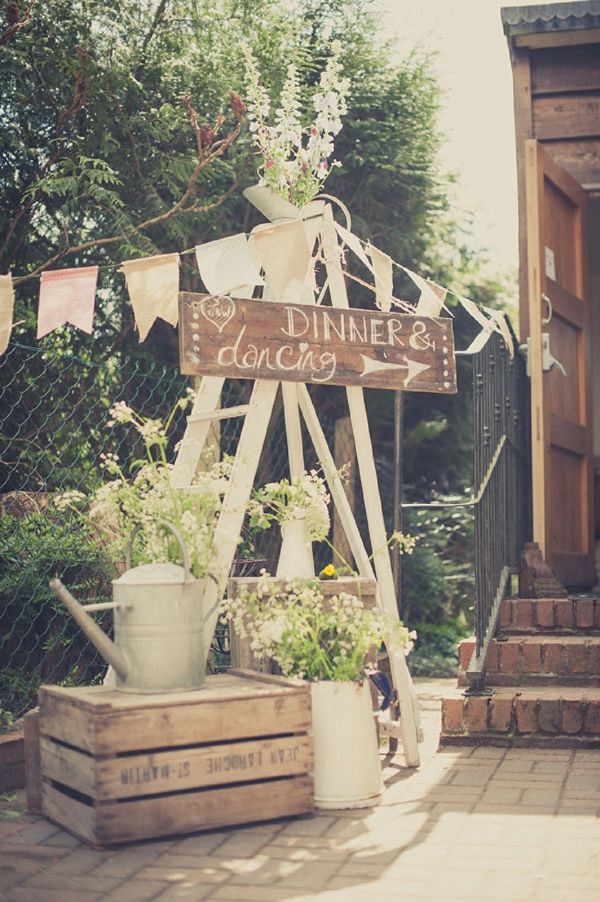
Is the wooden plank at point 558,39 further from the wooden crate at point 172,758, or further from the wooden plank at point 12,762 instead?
the wooden plank at point 12,762

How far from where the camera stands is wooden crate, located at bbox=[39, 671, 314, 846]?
10.1 feet

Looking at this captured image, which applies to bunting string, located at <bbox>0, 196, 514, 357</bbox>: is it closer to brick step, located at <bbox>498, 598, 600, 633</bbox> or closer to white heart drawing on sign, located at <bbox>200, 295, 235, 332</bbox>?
white heart drawing on sign, located at <bbox>200, 295, 235, 332</bbox>

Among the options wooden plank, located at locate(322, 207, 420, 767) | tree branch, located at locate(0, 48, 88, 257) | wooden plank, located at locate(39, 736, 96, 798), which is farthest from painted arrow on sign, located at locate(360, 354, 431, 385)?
wooden plank, located at locate(39, 736, 96, 798)

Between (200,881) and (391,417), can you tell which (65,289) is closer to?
(200,881)

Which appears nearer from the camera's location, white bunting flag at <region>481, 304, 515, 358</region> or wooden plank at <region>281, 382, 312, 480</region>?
wooden plank at <region>281, 382, 312, 480</region>

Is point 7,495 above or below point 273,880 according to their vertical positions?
above

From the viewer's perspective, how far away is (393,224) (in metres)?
8.05

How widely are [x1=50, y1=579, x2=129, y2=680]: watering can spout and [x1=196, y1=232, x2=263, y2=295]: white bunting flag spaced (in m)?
1.17

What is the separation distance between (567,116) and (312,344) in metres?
3.25

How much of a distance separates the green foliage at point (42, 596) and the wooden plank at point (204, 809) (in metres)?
1.53

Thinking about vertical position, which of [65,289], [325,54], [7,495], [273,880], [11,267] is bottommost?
[273,880]

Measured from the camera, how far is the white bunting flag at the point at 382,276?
4.43m

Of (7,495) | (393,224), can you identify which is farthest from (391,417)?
(7,495)

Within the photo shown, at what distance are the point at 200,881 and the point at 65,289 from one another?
1949 millimetres
